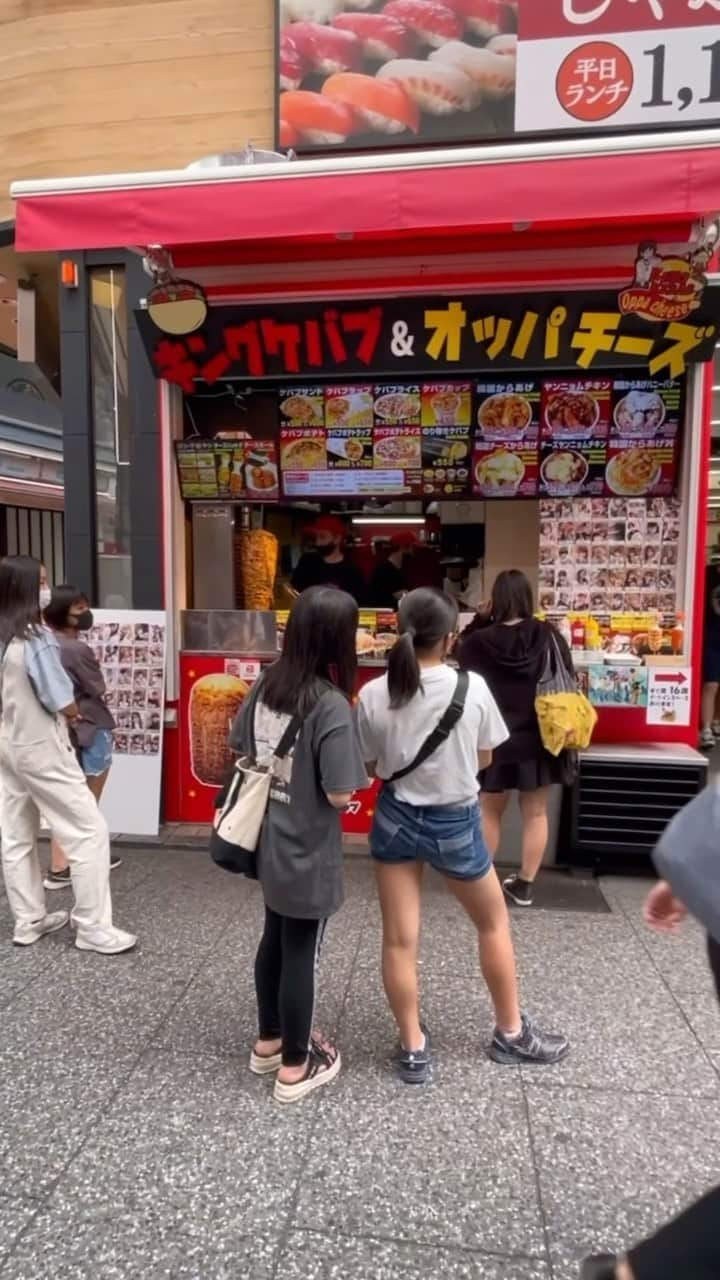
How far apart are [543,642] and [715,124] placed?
3331mm

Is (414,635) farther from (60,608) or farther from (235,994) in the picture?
(60,608)

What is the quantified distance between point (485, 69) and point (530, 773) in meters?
4.29

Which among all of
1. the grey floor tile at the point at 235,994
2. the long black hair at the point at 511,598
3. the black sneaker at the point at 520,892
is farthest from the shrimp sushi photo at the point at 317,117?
the grey floor tile at the point at 235,994

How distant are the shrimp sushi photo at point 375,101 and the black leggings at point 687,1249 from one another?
5.33 metres

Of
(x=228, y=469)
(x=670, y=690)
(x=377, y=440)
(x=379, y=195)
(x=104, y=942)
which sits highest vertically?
(x=379, y=195)

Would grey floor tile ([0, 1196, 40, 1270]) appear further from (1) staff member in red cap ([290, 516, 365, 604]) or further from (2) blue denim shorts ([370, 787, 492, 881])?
(1) staff member in red cap ([290, 516, 365, 604])

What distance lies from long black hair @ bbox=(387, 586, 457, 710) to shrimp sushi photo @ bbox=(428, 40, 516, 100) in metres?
4.05

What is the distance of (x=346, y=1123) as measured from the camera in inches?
Answer: 104

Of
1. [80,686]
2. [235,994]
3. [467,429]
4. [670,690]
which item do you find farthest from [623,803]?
[80,686]

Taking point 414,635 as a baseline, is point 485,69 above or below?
above

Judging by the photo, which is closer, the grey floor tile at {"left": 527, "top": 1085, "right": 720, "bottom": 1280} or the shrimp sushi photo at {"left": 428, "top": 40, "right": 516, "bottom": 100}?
the grey floor tile at {"left": 527, "top": 1085, "right": 720, "bottom": 1280}

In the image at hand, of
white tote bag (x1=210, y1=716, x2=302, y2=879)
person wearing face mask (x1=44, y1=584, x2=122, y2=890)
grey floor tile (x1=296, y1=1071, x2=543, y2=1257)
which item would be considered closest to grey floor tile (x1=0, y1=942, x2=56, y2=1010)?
person wearing face mask (x1=44, y1=584, x2=122, y2=890)

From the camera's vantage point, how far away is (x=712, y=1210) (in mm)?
1629

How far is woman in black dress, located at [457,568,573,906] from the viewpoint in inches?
165
